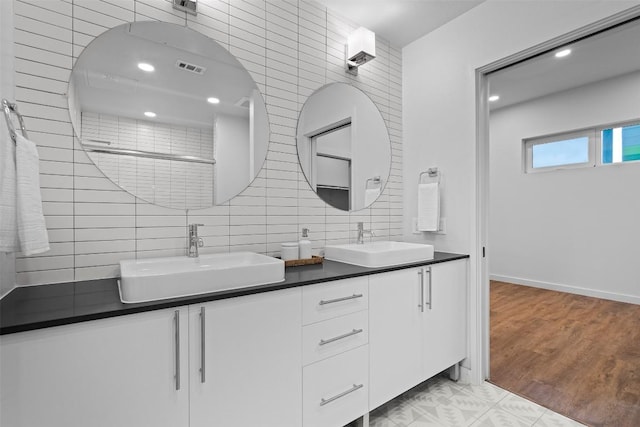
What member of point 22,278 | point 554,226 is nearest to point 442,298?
point 22,278

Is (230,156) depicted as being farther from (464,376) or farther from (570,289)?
(570,289)

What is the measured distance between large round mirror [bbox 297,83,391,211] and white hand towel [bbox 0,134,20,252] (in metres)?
1.37

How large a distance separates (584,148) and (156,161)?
502 cm

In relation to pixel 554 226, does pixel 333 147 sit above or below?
above

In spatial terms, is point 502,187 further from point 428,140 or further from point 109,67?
point 109,67

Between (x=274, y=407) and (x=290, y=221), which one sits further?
(x=290, y=221)

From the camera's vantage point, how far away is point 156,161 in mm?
1544

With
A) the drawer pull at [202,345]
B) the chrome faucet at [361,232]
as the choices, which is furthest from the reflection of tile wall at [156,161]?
the chrome faucet at [361,232]

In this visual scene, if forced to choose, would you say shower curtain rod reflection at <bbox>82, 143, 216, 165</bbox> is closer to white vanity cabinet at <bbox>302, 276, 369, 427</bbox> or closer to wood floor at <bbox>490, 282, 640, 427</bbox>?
white vanity cabinet at <bbox>302, 276, 369, 427</bbox>

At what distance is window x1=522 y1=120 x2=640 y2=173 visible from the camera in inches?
145

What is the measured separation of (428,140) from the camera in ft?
7.95

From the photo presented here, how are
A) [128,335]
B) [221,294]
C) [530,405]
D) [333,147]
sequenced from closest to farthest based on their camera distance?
1. [128,335]
2. [221,294]
3. [530,405]
4. [333,147]

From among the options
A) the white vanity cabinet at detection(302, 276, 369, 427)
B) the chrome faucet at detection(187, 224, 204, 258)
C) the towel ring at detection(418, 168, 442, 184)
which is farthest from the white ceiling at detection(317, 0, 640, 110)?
the white vanity cabinet at detection(302, 276, 369, 427)

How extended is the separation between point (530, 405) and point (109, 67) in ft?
9.55
